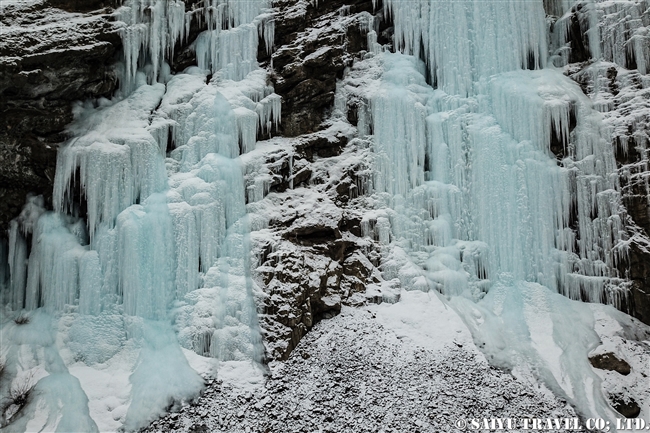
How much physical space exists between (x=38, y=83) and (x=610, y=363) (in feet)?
52.1

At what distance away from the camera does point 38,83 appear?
13945 millimetres

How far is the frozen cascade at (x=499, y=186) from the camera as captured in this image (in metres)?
12.9

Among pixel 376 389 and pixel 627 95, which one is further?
pixel 627 95

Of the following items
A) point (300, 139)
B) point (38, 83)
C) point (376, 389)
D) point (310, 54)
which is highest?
point (310, 54)

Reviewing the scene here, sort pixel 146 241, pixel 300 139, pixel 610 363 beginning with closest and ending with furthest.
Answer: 1. pixel 610 363
2. pixel 146 241
3. pixel 300 139

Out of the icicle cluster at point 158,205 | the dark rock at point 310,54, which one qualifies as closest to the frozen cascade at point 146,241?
the icicle cluster at point 158,205

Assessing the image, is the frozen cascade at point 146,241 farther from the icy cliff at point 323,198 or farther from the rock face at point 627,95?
the rock face at point 627,95

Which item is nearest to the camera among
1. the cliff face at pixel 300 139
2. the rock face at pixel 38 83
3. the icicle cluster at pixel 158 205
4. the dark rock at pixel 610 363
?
the dark rock at pixel 610 363

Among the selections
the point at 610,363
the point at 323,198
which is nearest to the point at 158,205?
the point at 323,198

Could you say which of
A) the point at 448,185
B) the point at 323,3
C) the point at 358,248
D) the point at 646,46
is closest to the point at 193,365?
the point at 358,248

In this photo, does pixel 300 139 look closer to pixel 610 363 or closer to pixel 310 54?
pixel 310 54

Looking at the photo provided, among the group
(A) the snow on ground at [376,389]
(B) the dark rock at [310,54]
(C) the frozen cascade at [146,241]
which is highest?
(B) the dark rock at [310,54]

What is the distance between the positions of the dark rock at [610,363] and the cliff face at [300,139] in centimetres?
163

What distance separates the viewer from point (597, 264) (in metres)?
13.1
